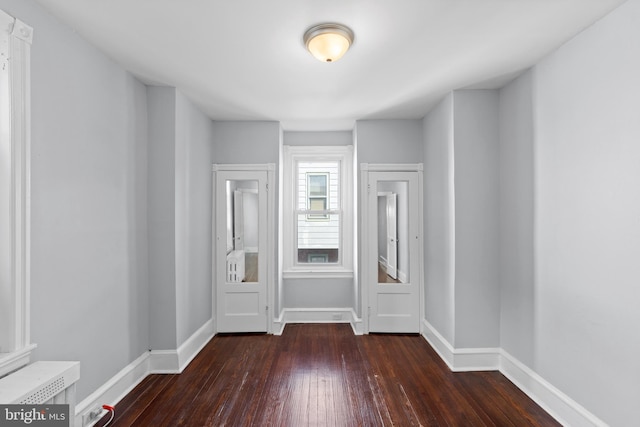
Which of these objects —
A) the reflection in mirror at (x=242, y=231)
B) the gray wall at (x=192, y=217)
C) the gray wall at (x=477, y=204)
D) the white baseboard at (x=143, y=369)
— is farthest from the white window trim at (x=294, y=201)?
the gray wall at (x=477, y=204)

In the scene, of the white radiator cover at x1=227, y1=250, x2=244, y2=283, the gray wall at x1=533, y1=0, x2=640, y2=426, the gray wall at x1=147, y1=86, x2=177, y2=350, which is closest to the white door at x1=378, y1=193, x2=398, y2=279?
the gray wall at x1=533, y1=0, x2=640, y2=426

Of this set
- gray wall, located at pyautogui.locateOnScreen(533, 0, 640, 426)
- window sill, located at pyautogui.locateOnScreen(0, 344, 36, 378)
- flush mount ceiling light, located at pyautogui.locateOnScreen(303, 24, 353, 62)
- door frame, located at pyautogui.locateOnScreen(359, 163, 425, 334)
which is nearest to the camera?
window sill, located at pyautogui.locateOnScreen(0, 344, 36, 378)

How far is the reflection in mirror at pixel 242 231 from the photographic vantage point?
13.4 ft

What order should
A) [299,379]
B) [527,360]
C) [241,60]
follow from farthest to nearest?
[299,379]
[527,360]
[241,60]

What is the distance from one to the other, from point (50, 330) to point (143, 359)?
116cm

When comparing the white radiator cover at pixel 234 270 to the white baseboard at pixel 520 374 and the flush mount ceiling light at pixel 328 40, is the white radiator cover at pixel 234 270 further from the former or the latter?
the flush mount ceiling light at pixel 328 40

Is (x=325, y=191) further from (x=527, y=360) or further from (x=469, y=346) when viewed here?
(x=527, y=360)

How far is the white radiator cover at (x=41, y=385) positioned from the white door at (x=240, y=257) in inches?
92.3

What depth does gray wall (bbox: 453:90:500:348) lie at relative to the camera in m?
3.12

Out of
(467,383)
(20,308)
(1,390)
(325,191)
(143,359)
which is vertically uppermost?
(325,191)

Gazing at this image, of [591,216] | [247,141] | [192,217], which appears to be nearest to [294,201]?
[247,141]

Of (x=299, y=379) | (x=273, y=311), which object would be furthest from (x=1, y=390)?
(x=273, y=311)

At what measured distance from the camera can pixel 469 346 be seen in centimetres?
311

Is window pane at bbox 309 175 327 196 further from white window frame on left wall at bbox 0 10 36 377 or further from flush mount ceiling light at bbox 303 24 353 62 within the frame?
white window frame on left wall at bbox 0 10 36 377
